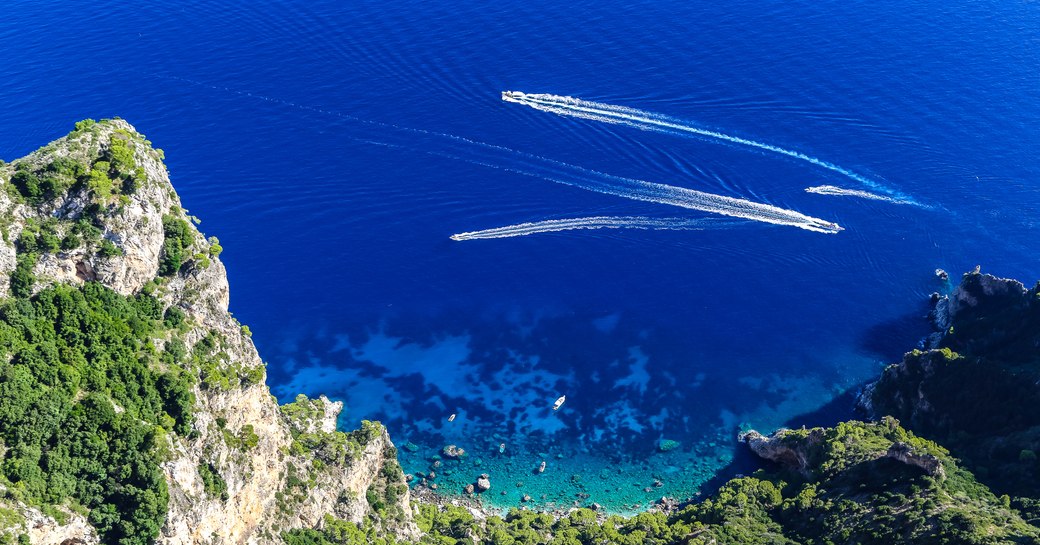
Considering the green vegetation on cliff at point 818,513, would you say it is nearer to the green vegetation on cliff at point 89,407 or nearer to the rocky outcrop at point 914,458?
the rocky outcrop at point 914,458

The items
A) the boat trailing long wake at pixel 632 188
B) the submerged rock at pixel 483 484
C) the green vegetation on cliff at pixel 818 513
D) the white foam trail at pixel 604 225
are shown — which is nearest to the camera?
the green vegetation on cliff at pixel 818 513

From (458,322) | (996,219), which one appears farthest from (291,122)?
(996,219)

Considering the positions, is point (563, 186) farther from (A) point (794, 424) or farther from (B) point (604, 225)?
(A) point (794, 424)

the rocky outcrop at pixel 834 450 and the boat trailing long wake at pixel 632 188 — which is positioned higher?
the boat trailing long wake at pixel 632 188

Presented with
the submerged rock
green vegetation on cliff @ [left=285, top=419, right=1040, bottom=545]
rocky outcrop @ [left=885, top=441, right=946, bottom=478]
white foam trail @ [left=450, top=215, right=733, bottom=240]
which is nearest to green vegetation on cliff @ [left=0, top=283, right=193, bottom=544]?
green vegetation on cliff @ [left=285, top=419, right=1040, bottom=545]

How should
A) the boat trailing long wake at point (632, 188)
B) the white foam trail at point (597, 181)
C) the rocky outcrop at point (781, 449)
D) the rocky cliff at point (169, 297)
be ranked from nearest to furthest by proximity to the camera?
the rocky cliff at point (169, 297) < the rocky outcrop at point (781, 449) < the boat trailing long wake at point (632, 188) < the white foam trail at point (597, 181)

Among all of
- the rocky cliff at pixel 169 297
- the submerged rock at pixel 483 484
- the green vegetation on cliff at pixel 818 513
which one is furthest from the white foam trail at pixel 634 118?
the rocky cliff at pixel 169 297

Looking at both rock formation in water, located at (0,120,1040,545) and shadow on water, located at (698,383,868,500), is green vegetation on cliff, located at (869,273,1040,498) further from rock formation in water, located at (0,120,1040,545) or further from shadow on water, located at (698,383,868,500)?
shadow on water, located at (698,383,868,500)
